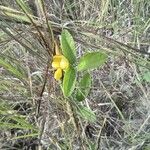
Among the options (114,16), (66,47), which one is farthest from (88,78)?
(114,16)

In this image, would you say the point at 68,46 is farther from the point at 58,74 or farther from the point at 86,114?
the point at 86,114

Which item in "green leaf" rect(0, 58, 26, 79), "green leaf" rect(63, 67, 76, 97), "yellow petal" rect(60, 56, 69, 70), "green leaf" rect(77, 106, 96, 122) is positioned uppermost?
"green leaf" rect(0, 58, 26, 79)

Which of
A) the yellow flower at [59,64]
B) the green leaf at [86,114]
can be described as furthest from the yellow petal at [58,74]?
the green leaf at [86,114]

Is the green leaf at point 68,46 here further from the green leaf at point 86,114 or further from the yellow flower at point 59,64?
the green leaf at point 86,114

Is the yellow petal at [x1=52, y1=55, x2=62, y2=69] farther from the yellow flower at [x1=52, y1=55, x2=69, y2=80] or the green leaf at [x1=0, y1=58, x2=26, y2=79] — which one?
the green leaf at [x1=0, y1=58, x2=26, y2=79]

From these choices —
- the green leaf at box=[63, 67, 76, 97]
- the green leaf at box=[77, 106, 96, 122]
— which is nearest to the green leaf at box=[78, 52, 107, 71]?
the green leaf at box=[63, 67, 76, 97]
